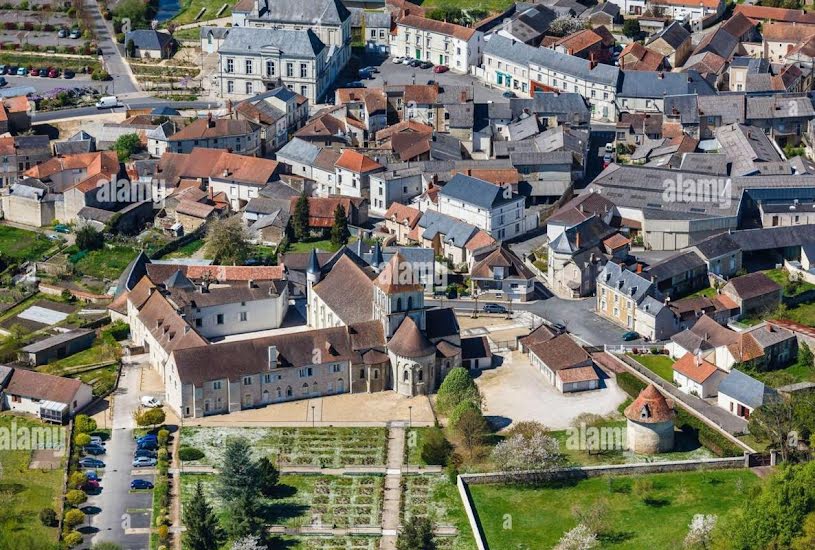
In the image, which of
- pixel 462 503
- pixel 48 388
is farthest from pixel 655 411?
pixel 48 388

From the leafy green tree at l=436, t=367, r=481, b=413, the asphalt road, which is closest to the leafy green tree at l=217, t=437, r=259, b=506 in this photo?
the leafy green tree at l=436, t=367, r=481, b=413

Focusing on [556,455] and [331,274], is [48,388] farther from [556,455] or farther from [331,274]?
[556,455]

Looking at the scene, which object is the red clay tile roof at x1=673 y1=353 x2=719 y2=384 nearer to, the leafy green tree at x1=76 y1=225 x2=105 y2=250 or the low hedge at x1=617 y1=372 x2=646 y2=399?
the low hedge at x1=617 y1=372 x2=646 y2=399

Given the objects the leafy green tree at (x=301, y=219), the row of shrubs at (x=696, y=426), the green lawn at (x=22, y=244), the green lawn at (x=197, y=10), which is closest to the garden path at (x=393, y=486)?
the row of shrubs at (x=696, y=426)

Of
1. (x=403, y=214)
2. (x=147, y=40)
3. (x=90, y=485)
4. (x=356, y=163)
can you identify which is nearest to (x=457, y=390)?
(x=90, y=485)

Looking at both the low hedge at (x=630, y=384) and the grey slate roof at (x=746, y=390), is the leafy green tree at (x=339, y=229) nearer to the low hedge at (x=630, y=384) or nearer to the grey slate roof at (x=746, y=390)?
the low hedge at (x=630, y=384)
